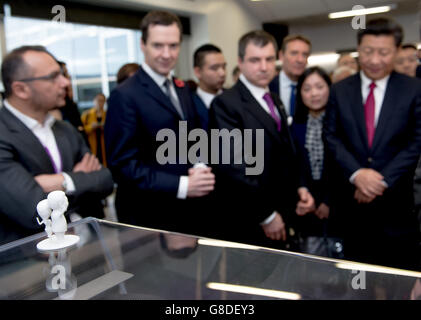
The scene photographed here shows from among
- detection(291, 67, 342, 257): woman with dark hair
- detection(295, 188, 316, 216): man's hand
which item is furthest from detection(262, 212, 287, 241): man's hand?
detection(291, 67, 342, 257): woman with dark hair

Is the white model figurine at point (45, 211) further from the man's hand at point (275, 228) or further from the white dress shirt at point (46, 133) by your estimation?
the man's hand at point (275, 228)

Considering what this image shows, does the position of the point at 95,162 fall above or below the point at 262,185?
above

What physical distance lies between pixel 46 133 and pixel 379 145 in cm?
155

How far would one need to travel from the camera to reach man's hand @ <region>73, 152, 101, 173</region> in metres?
1.55

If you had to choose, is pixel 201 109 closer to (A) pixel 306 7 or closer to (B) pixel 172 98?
(B) pixel 172 98

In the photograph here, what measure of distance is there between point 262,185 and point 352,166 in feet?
1.61

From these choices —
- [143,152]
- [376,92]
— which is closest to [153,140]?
[143,152]

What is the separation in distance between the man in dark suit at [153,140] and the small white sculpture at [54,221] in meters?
0.65

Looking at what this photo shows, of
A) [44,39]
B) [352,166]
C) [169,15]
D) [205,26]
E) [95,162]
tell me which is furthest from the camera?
[44,39]

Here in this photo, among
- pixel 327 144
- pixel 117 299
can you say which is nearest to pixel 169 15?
pixel 327 144
